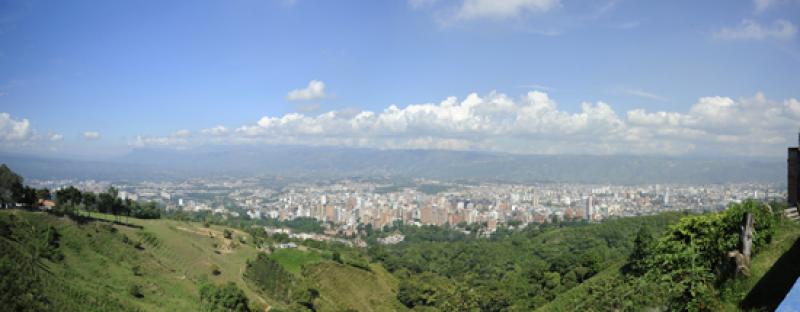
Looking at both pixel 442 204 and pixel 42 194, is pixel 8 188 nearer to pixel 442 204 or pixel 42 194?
pixel 42 194

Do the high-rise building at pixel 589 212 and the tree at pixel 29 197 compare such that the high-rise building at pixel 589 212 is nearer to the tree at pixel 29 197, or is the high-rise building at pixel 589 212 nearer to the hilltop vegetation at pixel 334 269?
the hilltop vegetation at pixel 334 269

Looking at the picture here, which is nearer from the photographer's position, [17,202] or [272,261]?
[17,202]

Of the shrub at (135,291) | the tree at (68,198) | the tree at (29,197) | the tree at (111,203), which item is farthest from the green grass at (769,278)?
the tree at (111,203)

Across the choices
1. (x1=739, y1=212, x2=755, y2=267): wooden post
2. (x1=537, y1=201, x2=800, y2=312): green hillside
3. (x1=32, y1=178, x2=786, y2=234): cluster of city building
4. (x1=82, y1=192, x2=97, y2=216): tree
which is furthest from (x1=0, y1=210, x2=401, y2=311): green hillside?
(x1=32, y1=178, x2=786, y2=234): cluster of city building

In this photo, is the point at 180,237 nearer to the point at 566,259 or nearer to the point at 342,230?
the point at 566,259

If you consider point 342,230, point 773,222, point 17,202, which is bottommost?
point 342,230

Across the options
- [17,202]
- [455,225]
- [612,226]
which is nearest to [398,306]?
[17,202]
